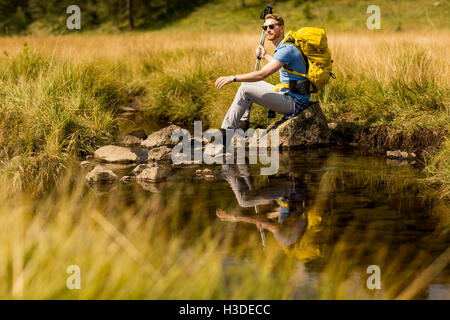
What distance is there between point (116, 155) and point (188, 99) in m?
2.96

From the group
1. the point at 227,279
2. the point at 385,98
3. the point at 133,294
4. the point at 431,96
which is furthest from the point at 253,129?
the point at 133,294

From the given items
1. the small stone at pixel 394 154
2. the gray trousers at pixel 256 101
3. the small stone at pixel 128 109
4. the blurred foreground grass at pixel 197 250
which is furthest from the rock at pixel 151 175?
the small stone at pixel 128 109

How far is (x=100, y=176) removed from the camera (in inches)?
252

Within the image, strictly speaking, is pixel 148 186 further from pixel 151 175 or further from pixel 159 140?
pixel 159 140

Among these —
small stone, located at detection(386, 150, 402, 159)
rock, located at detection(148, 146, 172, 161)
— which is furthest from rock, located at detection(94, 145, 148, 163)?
small stone, located at detection(386, 150, 402, 159)

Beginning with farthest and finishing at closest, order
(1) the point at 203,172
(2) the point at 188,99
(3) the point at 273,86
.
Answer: (2) the point at 188,99
(3) the point at 273,86
(1) the point at 203,172

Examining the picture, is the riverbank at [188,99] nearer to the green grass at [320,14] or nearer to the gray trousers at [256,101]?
the gray trousers at [256,101]

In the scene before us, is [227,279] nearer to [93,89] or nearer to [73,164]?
[73,164]

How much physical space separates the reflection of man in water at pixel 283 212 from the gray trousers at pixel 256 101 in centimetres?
113

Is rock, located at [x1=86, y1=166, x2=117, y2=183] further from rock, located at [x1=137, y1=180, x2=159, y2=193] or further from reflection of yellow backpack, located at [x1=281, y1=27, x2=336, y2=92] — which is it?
reflection of yellow backpack, located at [x1=281, y1=27, x2=336, y2=92]

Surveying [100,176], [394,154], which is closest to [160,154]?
[100,176]

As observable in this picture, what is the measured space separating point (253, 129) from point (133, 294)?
5.47 metres

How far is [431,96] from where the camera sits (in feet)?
25.9

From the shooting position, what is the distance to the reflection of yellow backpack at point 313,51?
702cm
